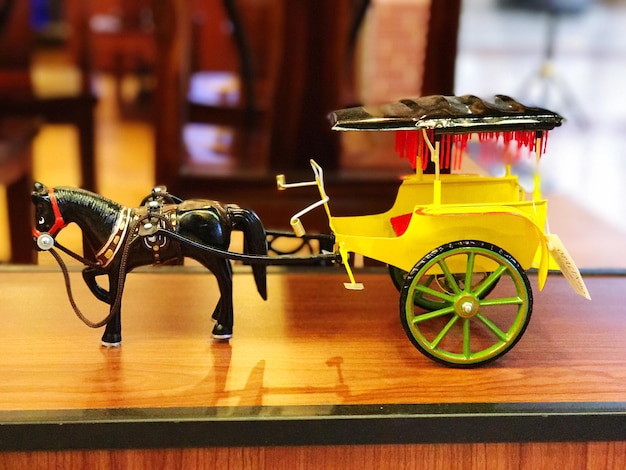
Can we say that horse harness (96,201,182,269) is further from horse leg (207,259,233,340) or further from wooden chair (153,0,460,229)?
wooden chair (153,0,460,229)

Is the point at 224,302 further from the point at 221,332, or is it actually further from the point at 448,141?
the point at 448,141

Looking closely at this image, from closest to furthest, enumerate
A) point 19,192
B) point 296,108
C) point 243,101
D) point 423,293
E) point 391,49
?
1. point 423,293
2. point 296,108
3. point 19,192
4. point 243,101
5. point 391,49

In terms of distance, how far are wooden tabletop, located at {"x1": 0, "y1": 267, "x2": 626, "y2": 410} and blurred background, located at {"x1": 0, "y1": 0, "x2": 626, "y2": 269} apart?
136 mm

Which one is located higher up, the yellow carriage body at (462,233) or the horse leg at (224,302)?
the yellow carriage body at (462,233)

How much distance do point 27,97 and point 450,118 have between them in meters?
1.38

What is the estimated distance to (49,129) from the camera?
212 cm

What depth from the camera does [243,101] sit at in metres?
2.09

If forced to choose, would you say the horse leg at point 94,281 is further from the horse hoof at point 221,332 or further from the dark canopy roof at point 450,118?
the dark canopy roof at point 450,118

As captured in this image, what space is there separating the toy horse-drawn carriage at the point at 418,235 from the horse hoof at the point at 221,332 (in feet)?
0.05

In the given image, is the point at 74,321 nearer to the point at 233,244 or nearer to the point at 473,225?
the point at 233,244

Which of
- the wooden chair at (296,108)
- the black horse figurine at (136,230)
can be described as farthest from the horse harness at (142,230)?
the wooden chair at (296,108)

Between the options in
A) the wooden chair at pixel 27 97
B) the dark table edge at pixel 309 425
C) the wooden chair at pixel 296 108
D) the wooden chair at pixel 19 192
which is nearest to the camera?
the dark table edge at pixel 309 425

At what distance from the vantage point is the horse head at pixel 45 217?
0.88 meters

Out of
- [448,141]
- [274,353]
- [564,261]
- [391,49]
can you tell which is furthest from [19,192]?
[391,49]
